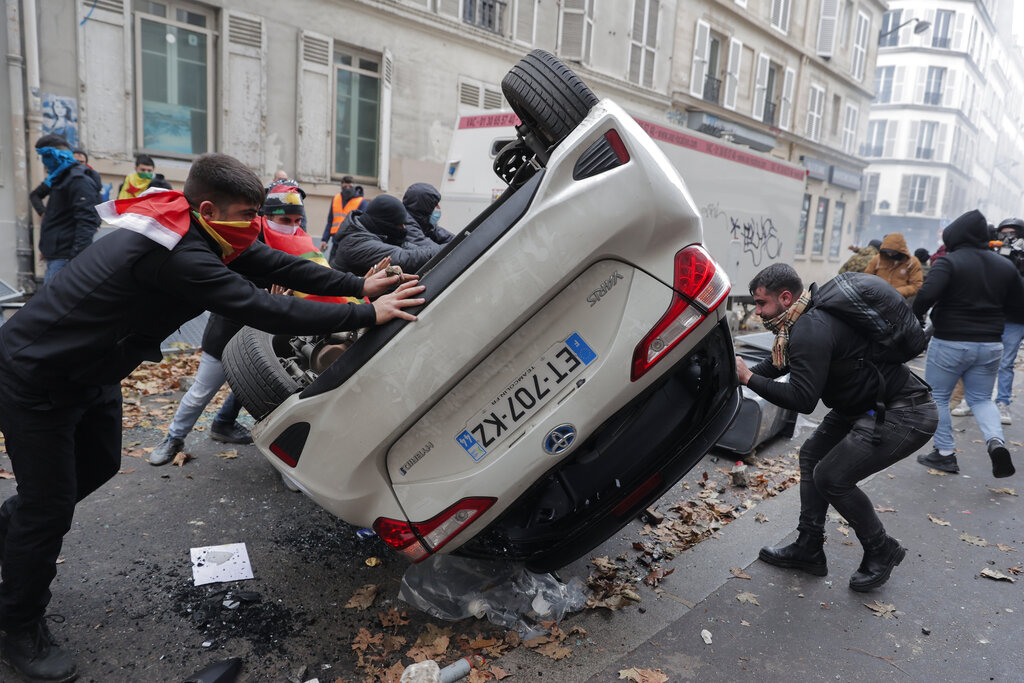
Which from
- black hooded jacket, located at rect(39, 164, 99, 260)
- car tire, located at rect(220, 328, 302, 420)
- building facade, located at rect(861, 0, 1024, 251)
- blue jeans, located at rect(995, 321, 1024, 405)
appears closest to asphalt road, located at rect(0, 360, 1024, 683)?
car tire, located at rect(220, 328, 302, 420)

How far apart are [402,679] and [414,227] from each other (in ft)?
10.6

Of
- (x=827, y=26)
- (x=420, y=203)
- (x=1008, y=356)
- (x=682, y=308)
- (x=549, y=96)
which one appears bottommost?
(x=1008, y=356)

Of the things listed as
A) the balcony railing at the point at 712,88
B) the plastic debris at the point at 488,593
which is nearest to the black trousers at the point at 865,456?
the plastic debris at the point at 488,593

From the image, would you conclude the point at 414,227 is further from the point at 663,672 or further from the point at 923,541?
the point at 923,541

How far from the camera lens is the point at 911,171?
5353 centimetres

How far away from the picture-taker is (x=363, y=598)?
3.17 m

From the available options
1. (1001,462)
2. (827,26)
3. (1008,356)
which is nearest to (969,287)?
(1001,462)

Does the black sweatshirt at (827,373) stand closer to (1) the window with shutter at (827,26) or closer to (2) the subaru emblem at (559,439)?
(2) the subaru emblem at (559,439)

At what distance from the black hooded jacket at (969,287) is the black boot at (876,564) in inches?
108

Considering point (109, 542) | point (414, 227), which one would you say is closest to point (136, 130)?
point (414, 227)

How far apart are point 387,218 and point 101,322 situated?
2.34m

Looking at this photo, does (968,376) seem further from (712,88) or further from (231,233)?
(712,88)

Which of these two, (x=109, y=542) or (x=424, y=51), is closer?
(x=109, y=542)

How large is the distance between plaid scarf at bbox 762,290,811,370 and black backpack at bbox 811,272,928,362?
0.22 feet
